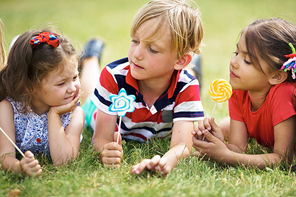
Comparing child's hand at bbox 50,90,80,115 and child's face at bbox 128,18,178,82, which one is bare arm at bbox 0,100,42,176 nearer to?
child's hand at bbox 50,90,80,115

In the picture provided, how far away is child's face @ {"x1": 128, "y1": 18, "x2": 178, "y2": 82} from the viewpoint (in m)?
2.35

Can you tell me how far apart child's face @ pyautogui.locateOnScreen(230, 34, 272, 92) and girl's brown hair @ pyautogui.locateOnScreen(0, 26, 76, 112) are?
1410 mm

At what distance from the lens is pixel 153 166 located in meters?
2.06

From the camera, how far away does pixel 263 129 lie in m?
2.65

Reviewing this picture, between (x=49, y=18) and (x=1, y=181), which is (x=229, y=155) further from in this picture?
(x=49, y=18)

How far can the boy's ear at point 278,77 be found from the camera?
7.93 feet

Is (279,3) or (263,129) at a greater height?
(279,3)

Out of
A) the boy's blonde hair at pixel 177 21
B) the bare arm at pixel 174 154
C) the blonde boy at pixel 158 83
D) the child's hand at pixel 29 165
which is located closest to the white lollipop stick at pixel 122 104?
the blonde boy at pixel 158 83

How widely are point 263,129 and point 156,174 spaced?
1143 millimetres

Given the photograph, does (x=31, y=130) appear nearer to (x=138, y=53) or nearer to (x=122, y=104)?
(x=122, y=104)

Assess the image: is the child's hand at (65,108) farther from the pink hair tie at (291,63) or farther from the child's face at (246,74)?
the pink hair tie at (291,63)

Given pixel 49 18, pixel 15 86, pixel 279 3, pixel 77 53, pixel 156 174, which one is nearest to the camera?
pixel 156 174

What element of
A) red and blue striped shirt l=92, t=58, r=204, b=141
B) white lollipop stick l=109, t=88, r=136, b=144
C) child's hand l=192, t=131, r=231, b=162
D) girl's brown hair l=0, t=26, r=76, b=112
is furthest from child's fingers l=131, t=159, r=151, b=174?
girl's brown hair l=0, t=26, r=76, b=112

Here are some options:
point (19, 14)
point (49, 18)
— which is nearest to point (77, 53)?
point (49, 18)
